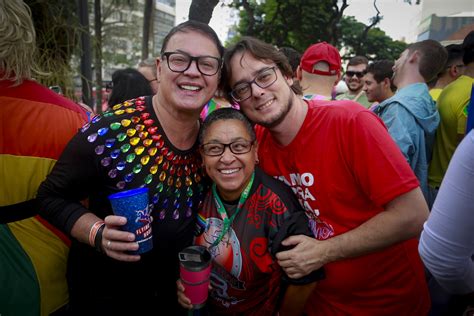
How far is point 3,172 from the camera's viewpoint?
156cm

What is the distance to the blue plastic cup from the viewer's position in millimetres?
1403

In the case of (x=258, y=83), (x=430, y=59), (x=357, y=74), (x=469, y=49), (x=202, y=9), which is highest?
(x=202, y=9)

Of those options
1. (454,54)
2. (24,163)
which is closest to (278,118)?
(24,163)

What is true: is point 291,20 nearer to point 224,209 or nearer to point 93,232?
point 224,209

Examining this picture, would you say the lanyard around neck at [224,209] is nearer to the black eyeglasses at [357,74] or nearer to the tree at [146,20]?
the black eyeglasses at [357,74]

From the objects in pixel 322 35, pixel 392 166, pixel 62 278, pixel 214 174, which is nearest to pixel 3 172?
pixel 62 278

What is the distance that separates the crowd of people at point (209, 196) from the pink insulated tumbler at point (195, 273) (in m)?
0.17

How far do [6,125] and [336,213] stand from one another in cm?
171

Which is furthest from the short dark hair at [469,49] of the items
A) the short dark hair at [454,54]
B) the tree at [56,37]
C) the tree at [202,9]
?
the tree at [56,37]

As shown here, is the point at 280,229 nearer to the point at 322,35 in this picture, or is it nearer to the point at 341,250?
the point at 341,250

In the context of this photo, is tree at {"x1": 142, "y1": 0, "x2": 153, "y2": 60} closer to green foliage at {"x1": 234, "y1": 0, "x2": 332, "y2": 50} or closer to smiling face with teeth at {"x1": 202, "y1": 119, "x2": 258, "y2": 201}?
green foliage at {"x1": 234, "y1": 0, "x2": 332, "y2": 50}

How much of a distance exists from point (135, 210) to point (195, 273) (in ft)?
1.31

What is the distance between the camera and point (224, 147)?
1821mm

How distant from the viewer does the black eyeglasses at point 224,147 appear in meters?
1.82
